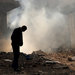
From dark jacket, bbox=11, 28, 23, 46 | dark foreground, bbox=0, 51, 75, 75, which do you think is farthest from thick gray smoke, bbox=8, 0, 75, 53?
dark jacket, bbox=11, 28, 23, 46

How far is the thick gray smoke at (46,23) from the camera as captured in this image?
18094 millimetres

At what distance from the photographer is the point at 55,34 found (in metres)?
18.9

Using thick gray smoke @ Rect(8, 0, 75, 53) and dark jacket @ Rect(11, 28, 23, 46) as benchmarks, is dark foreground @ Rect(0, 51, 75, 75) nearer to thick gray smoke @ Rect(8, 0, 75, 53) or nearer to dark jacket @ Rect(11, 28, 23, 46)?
dark jacket @ Rect(11, 28, 23, 46)

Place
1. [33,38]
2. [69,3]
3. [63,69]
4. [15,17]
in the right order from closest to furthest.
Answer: [63,69] < [69,3] < [33,38] < [15,17]

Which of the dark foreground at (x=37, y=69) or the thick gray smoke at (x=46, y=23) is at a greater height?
the thick gray smoke at (x=46, y=23)

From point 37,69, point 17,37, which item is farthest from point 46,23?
point 17,37

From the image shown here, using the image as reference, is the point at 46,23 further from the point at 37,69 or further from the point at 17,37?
the point at 17,37

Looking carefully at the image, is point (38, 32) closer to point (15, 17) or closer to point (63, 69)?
point (15, 17)

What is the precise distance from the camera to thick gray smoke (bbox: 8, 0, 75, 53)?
59.4ft

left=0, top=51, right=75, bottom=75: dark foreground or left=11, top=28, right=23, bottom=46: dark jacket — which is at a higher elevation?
left=11, top=28, right=23, bottom=46: dark jacket

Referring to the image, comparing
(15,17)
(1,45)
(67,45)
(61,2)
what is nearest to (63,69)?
(67,45)

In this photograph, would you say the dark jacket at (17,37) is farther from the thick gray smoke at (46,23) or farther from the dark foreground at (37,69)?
the thick gray smoke at (46,23)

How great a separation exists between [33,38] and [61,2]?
3921 millimetres

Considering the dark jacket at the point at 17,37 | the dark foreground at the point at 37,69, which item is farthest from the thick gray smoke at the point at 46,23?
the dark jacket at the point at 17,37
